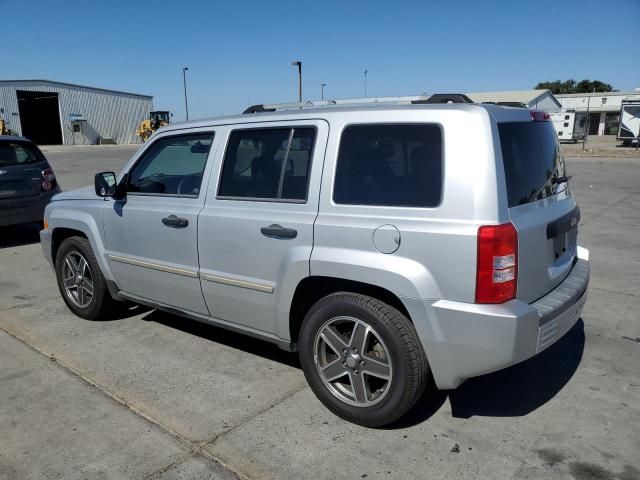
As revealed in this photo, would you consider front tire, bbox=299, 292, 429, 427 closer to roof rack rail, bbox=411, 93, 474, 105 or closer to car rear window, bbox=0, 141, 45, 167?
roof rack rail, bbox=411, 93, 474, 105

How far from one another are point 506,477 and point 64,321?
3.97 m

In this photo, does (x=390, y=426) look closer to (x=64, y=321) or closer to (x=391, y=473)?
(x=391, y=473)

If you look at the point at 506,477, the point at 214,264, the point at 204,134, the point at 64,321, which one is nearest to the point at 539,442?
the point at 506,477

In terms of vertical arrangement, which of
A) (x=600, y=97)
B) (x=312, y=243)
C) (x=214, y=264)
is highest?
(x=600, y=97)

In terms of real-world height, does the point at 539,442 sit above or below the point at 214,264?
below

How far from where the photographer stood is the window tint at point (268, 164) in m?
3.22

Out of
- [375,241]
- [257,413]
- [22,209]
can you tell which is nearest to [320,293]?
[375,241]

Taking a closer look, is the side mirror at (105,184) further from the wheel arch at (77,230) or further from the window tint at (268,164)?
the window tint at (268,164)

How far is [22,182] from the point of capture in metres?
7.91

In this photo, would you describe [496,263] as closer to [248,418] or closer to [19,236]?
[248,418]

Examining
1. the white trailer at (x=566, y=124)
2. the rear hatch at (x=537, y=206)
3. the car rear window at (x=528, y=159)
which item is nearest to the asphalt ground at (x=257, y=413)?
the rear hatch at (x=537, y=206)

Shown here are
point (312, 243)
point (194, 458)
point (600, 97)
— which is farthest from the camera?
point (600, 97)

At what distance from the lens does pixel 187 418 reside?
315 cm

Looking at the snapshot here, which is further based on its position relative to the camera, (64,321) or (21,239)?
(21,239)
